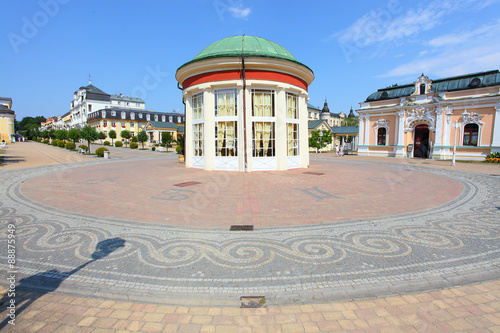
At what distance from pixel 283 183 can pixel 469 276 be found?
7.76 meters

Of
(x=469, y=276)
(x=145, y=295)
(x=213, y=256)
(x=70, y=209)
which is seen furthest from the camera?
(x=70, y=209)

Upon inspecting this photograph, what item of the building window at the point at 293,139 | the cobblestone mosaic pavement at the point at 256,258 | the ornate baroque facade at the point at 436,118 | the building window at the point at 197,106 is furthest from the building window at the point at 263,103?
the ornate baroque facade at the point at 436,118

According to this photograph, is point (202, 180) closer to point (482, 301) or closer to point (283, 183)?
point (283, 183)

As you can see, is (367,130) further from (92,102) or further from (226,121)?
(92,102)

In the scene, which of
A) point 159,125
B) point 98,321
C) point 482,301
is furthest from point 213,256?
point 159,125

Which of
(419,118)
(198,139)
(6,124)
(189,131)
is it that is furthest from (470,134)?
(6,124)

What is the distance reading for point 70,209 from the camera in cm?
701

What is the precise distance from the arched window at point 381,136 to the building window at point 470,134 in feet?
26.9

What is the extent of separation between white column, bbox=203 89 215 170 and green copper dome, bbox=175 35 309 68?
233 centimetres

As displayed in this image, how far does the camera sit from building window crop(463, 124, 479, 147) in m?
25.6

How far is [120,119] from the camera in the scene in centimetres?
7188

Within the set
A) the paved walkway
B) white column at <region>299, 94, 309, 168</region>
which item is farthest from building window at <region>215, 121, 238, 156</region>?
the paved walkway

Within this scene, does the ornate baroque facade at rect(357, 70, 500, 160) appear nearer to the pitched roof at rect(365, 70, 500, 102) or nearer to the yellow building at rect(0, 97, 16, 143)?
the pitched roof at rect(365, 70, 500, 102)

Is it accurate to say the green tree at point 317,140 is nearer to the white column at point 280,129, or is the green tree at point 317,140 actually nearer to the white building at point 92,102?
the white column at point 280,129
